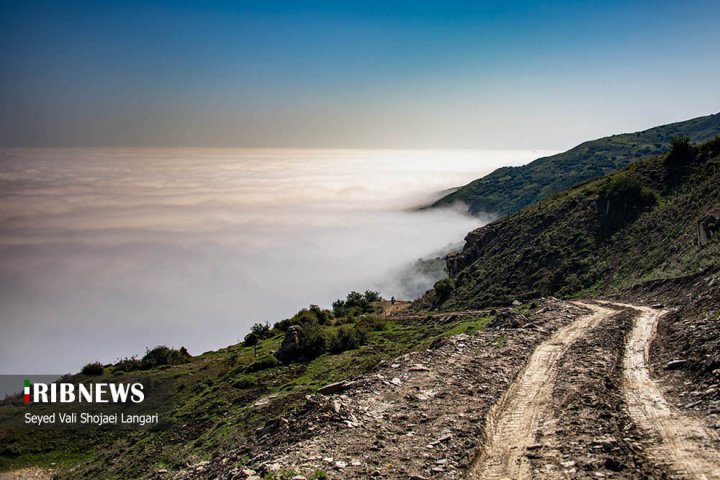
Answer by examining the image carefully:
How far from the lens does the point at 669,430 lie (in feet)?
30.6

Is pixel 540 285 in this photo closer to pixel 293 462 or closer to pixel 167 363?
pixel 167 363

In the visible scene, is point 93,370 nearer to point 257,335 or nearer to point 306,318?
point 257,335

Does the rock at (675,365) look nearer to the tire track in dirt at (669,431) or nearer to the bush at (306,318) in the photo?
the tire track in dirt at (669,431)

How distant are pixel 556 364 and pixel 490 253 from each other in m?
55.5

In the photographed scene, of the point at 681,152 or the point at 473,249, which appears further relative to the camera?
the point at 473,249

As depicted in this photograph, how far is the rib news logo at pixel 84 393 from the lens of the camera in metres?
35.4

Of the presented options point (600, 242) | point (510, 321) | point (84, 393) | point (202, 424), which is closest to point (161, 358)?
point (84, 393)

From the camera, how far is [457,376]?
15094 mm

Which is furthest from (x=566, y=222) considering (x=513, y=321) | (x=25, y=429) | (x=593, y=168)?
(x=593, y=168)

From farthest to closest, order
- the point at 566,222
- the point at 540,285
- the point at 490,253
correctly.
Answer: the point at 490,253
the point at 566,222
the point at 540,285

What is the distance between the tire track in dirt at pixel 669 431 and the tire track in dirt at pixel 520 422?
6.60 feet

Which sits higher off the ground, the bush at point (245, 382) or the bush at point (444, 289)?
the bush at point (245, 382)

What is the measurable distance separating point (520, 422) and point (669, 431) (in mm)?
3154

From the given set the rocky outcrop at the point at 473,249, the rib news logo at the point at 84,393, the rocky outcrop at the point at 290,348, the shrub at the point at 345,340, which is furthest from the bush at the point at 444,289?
the rib news logo at the point at 84,393
